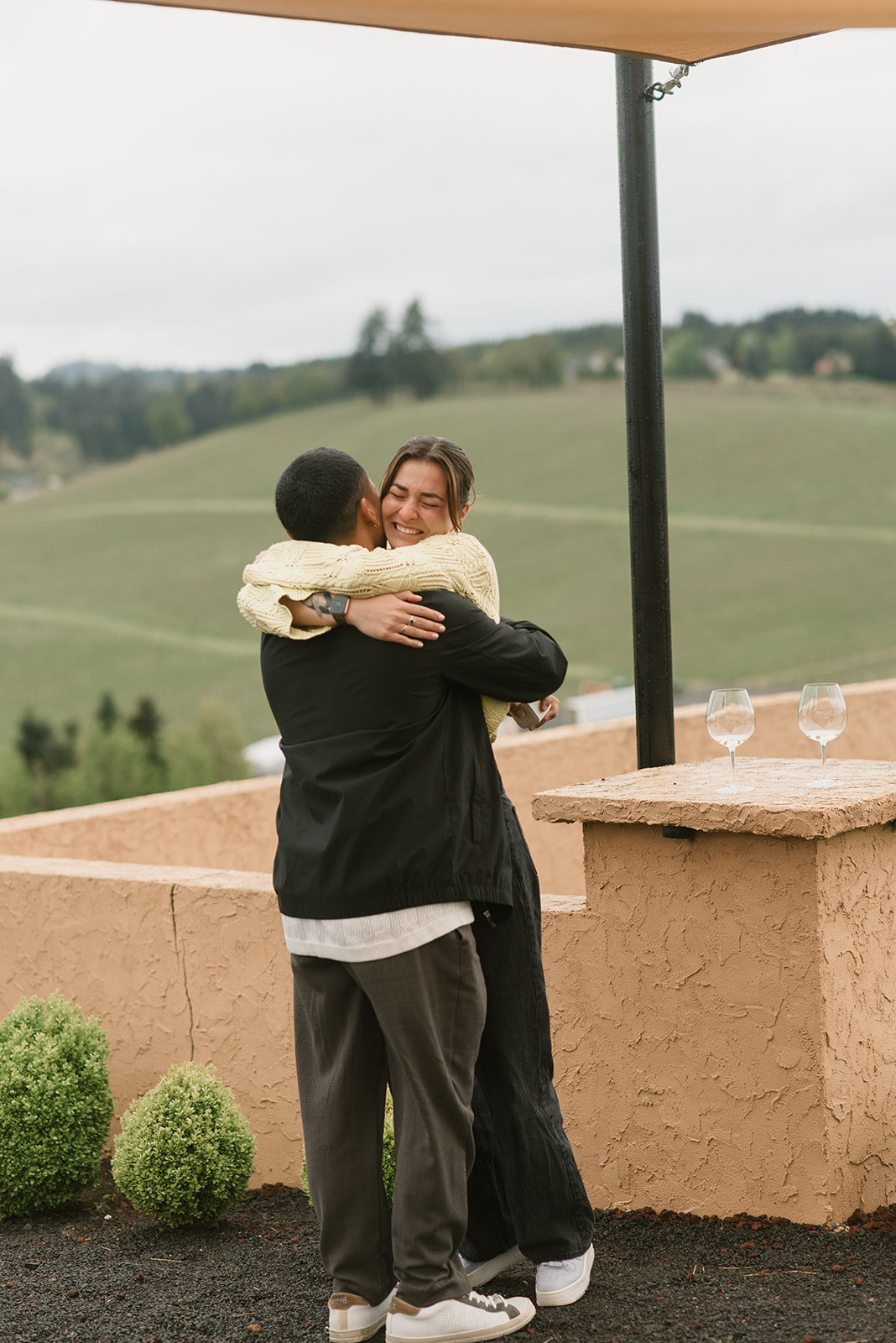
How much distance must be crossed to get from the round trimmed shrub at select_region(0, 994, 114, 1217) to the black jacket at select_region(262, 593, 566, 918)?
1.53 m

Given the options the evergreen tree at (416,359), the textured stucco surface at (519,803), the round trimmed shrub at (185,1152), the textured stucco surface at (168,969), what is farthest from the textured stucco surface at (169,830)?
the evergreen tree at (416,359)

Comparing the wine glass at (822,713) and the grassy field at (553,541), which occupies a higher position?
the wine glass at (822,713)

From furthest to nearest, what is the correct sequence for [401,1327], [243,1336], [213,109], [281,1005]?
[213,109]
[281,1005]
[243,1336]
[401,1327]

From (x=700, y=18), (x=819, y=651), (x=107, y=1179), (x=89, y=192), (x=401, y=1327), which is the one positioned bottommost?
(x=819, y=651)

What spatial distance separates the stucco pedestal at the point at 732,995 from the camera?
2895mm

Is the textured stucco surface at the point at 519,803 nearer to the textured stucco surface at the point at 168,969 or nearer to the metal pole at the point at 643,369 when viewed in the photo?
the metal pole at the point at 643,369

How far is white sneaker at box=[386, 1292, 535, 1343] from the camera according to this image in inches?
98.0

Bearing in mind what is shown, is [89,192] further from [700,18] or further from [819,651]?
[700,18]

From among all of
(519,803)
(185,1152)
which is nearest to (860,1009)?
(185,1152)

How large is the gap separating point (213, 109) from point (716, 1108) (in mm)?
67783

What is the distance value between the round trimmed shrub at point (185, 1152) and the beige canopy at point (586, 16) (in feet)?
8.30

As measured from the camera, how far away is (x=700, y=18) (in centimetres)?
255

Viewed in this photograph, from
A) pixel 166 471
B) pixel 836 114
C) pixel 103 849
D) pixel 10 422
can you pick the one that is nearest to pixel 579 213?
pixel 836 114

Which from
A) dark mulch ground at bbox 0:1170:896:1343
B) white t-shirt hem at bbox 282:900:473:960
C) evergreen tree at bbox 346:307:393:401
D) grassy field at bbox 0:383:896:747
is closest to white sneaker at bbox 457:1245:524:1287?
dark mulch ground at bbox 0:1170:896:1343
